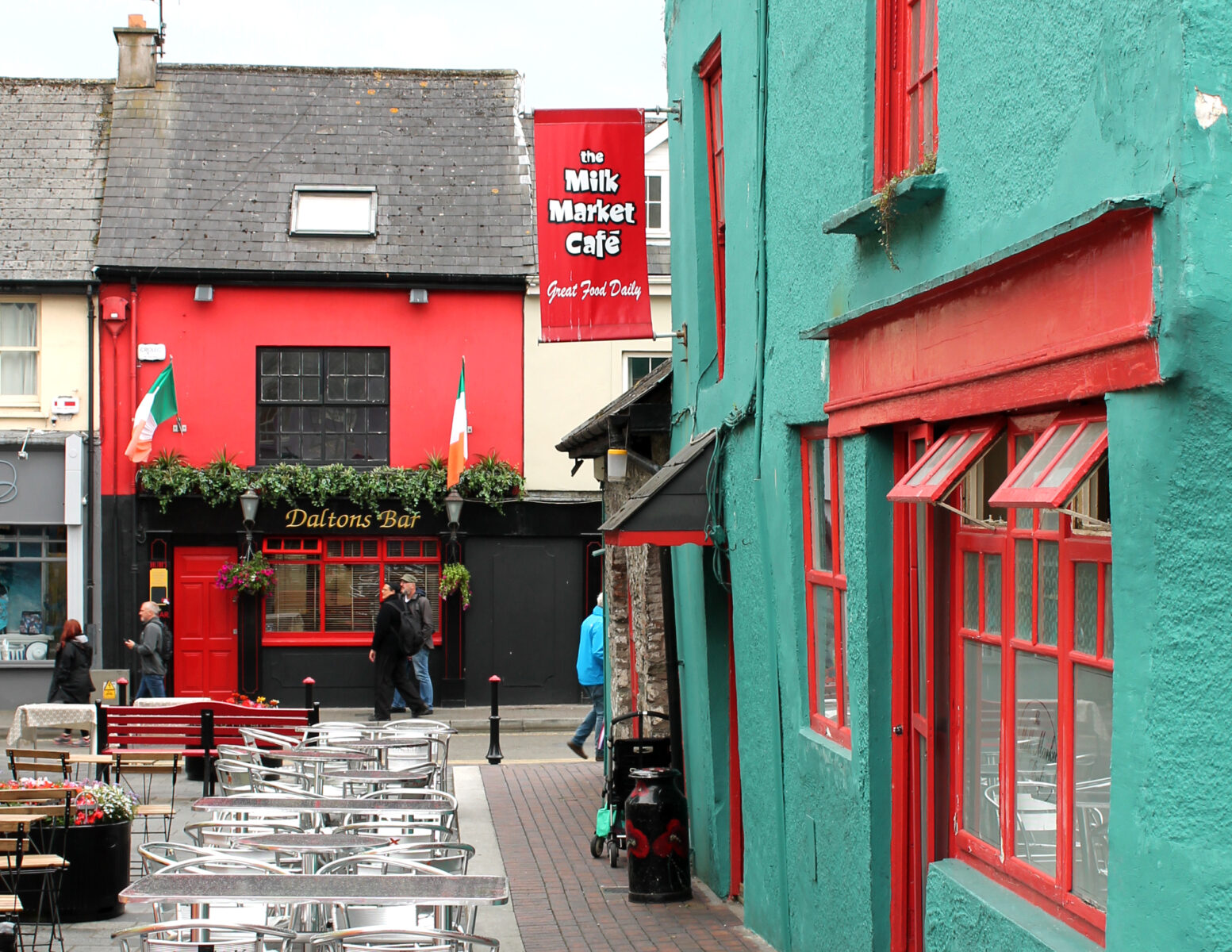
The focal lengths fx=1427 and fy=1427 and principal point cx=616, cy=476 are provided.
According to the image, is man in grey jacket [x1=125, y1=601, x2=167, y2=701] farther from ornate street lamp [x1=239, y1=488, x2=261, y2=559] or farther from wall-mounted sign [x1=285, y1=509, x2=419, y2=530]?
wall-mounted sign [x1=285, y1=509, x2=419, y2=530]

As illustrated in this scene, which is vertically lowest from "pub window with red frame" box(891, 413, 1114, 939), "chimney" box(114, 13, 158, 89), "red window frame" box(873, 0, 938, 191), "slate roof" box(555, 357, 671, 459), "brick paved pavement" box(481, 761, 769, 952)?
"brick paved pavement" box(481, 761, 769, 952)

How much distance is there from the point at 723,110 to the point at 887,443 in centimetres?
365

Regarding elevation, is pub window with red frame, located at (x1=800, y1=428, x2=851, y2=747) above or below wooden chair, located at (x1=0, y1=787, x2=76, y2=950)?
above

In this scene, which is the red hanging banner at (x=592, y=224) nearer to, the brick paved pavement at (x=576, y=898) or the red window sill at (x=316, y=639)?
the brick paved pavement at (x=576, y=898)

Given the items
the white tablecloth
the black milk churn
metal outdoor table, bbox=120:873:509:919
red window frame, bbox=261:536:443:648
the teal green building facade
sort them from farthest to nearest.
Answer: red window frame, bbox=261:536:443:648 < the white tablecloth < the black milk churn < metal outdoor table, bbox=120:873:509:919 < the teal green building facade

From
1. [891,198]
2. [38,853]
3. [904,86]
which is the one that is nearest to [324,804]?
[38,853]

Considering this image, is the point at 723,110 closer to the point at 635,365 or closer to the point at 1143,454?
the point at 1143,454

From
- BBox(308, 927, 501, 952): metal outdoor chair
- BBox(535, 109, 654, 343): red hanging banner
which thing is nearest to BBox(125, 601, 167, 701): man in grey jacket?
BBox(535, 109, 654, 343): red hanging banner

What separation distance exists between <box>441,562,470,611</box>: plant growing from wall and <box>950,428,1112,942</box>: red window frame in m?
16.0

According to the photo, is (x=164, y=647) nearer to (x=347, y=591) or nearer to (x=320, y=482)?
(x=320, y=482)

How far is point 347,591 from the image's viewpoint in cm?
2169

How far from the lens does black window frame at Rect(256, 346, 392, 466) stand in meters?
21.7

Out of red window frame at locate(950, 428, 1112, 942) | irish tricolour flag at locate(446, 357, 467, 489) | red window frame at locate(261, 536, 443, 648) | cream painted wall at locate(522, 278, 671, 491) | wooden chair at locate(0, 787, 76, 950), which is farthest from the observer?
cream painted wall at locate(522, 278, 671, 491)

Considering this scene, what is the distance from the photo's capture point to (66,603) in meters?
21.2
